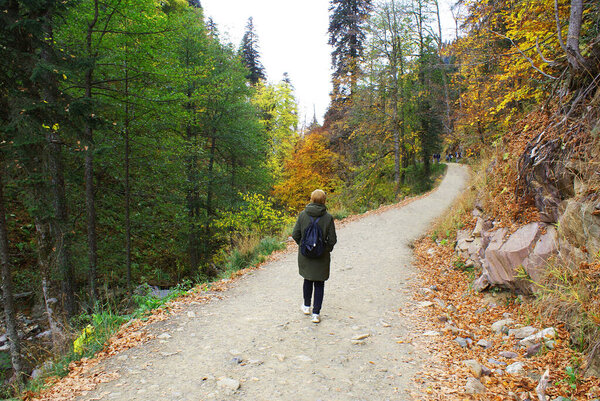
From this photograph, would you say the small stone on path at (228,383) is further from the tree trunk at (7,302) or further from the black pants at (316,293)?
the tree trunk at (7,302)

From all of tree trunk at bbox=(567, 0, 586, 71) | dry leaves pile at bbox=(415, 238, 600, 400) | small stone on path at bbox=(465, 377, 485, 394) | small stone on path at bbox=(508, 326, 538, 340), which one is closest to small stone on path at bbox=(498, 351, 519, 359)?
dry leaves pile at bbox=(415, 238, 600, 400)

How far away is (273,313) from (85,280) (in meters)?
10.2

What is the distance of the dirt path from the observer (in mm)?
3055

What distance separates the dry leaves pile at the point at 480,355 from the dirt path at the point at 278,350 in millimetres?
290

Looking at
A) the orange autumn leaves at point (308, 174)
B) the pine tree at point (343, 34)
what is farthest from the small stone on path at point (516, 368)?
the pine tree at point (343, 34)

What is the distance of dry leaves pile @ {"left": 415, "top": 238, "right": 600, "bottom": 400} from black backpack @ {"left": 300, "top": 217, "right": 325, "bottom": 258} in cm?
188

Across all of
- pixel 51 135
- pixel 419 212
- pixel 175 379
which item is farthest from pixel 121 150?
pixel 419 212

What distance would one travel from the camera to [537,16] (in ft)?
21.7

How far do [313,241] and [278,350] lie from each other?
1459 millimetres

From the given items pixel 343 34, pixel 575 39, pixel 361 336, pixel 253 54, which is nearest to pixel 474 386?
pixel 361 336

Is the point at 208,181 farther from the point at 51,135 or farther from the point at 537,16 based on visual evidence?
the point at 537,16

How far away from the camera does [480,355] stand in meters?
3.70

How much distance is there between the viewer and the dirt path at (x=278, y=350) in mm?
3055

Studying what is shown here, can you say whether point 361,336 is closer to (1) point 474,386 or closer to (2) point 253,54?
(1) point 474,386
